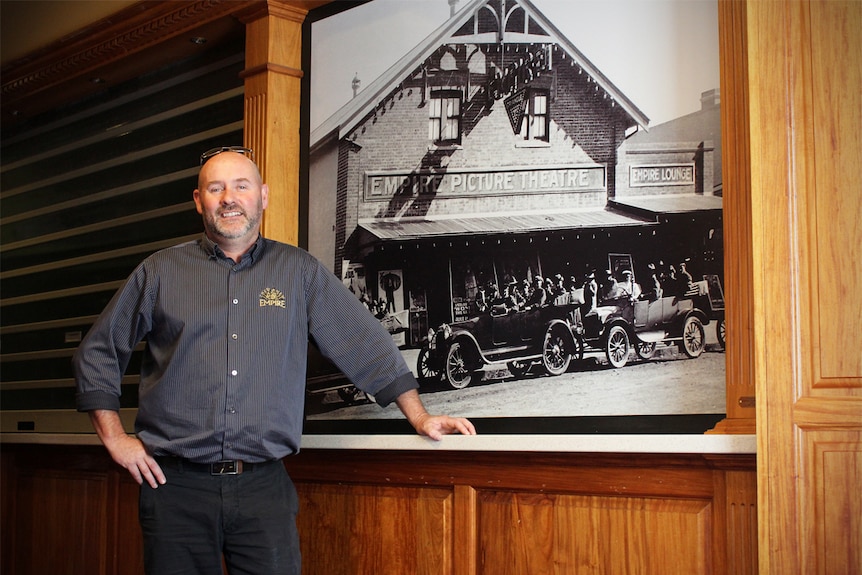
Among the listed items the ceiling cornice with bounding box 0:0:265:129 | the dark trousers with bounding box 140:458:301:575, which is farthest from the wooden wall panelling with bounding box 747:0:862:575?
the ceiling cornice with bounding box 0:0:265:129

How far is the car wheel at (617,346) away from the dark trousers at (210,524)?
1.04m

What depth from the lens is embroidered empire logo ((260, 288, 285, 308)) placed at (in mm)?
2746

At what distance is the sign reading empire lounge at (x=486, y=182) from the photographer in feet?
9.91

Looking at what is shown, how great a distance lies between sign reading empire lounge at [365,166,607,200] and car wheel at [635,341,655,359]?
482mm

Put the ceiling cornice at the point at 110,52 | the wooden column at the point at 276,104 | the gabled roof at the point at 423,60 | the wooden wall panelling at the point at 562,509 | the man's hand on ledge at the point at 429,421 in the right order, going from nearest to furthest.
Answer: the wooden wall panelling at the point at 562,509, the man's hand on ledge at the point at 429,421, the gabled roof at the point at 423,60, the wooden column at the point at 276,104, the ceiling cornice at the point at 110,52

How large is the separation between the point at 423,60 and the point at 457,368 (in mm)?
1065

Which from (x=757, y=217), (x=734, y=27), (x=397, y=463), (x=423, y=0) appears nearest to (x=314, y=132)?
(x=423, y=0)

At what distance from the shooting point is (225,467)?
2.58 m

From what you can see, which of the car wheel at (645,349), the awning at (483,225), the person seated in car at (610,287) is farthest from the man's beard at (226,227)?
the car wheel at (645,349)

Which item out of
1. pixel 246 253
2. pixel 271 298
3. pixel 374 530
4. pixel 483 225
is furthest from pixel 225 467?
pixel 483 225

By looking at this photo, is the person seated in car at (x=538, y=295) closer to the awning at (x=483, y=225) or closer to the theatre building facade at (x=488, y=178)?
the theatre building facade at (x=488, y=178)

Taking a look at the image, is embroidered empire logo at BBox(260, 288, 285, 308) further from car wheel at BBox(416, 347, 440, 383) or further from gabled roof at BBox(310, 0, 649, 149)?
gabled roof at BBox(310, 0, 649, 149)

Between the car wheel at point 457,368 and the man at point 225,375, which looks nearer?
the man at point 225,375

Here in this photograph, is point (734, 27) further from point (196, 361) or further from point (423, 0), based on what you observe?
point (196, 361)
